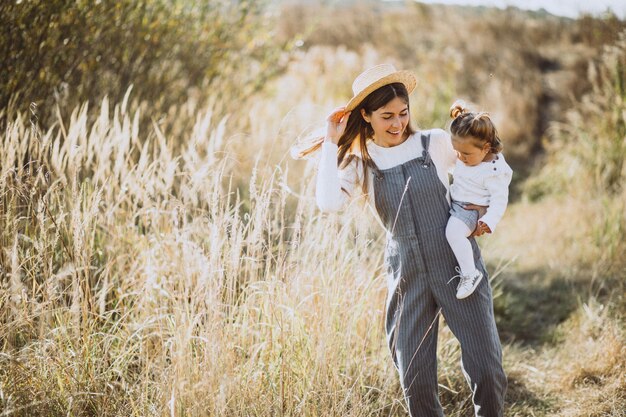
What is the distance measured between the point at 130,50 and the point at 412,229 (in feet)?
11.9

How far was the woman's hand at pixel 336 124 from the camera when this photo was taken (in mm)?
2316

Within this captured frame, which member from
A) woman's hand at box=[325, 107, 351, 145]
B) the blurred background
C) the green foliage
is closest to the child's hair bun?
woman's hand at box=[325, 107, 351, 145]

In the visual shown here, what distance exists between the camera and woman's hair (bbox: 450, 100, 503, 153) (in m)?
2.12

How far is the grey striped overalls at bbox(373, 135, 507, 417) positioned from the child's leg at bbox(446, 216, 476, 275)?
0.06 metres

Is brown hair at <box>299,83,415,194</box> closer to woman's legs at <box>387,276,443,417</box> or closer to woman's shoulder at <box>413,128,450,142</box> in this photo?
woman's shoulder at <box>413,128,450,142</box>

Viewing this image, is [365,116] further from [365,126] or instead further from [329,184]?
[329,184]

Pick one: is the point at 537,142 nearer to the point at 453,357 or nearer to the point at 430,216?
the point at 453,357

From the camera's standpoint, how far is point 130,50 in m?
4.89

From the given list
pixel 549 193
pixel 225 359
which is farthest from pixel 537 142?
pixel 225 359

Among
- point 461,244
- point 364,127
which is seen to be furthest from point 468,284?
point 364,127

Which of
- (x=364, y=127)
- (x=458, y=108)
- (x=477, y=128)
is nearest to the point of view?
(x=477, y=128)

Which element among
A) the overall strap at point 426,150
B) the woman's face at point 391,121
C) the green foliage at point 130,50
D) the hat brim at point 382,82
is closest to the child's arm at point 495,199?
the overall strap at point 426,150

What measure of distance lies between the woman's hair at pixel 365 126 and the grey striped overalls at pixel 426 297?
0.09 meters

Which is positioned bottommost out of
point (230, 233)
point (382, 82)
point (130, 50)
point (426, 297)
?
point (426, 297)
